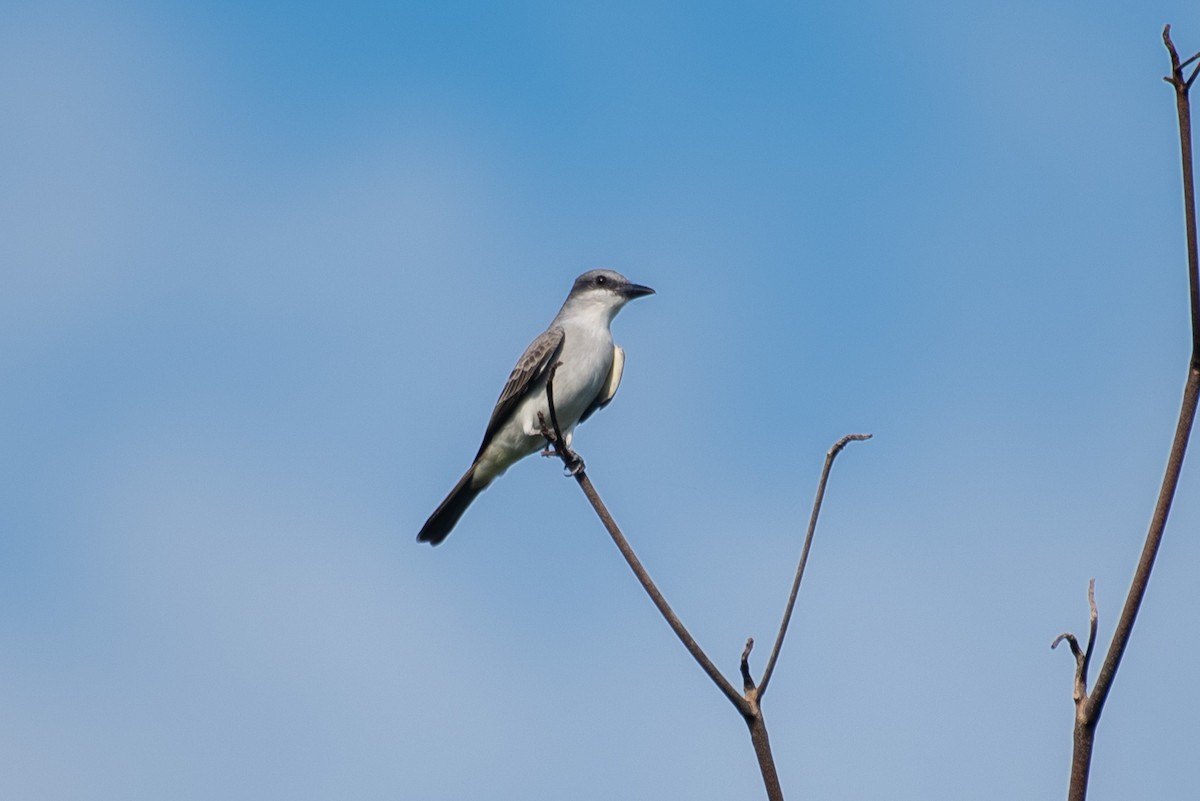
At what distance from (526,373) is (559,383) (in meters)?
0.34

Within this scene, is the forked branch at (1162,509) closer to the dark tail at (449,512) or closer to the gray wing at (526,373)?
the gray wing at (526,373)

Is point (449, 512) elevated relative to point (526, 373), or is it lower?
lower

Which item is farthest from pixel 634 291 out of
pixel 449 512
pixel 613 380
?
pixel 449 512

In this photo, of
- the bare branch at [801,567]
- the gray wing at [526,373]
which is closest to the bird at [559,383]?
the gray wing at [526,373]

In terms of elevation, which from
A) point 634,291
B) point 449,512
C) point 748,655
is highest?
point 634,291

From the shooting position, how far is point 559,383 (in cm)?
1086

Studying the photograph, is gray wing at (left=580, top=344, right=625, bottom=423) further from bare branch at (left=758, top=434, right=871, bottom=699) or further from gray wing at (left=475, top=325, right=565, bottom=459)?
bare branch at (left=758, top=434, right=871, bottom=699)

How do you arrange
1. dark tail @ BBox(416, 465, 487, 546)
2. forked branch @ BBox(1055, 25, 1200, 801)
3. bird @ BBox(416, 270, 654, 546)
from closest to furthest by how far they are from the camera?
forked branch @ BBox(1055, 25, 1200, 801) → bird @ BBox(416, 270, 654, 546) → dark tail @ BBox(416, 465, 487, 546)

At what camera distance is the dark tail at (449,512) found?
11531mm

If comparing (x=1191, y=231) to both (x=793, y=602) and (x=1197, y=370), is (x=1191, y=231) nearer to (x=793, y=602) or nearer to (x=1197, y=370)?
(x=1197, y=370)

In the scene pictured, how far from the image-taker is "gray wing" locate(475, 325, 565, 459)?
36.0ft

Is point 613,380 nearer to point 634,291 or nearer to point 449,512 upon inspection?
point 634,291

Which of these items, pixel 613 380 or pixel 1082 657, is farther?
pixel 613 380

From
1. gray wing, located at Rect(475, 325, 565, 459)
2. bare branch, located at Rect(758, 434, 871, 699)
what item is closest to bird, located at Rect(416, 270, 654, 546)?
gray wing, located at Rect(475, 325, 565, 459)
